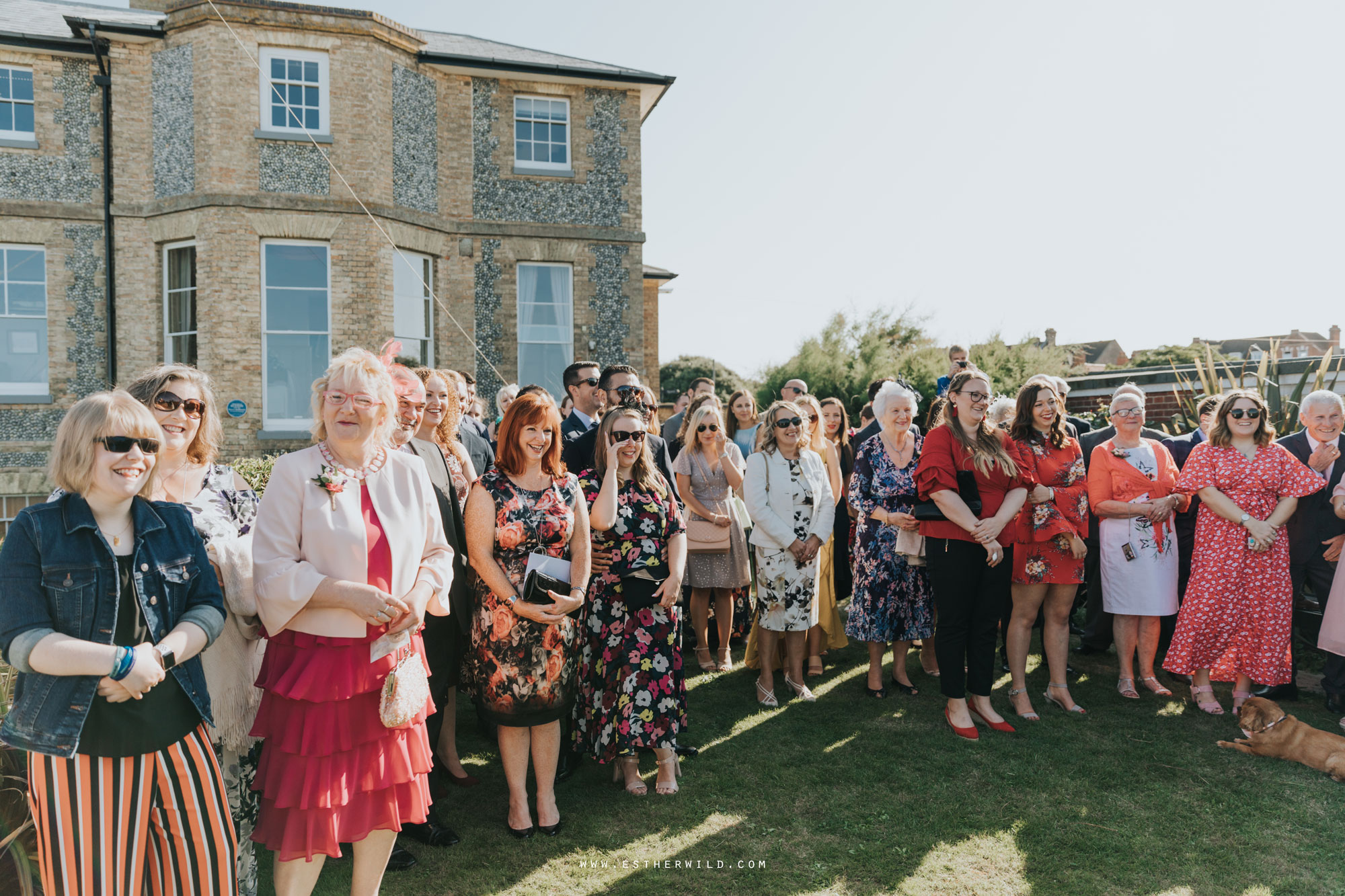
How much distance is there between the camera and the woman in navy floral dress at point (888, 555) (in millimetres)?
5734

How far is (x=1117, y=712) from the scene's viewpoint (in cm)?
561

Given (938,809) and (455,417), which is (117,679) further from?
(938,809)

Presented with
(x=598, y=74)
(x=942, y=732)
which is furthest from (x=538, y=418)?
(x=598, y=74)

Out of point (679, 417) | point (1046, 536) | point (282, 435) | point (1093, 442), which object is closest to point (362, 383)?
point (1046, 536)

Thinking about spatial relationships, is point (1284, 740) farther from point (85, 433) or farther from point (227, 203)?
point (227, 203)

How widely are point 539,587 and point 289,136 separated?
11.8 metres

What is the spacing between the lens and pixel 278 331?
1277 centimetres

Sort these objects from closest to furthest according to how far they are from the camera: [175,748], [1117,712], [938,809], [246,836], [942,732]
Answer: [175,748] < [246,836] < [938,809] < [942,732] < [1117,712]

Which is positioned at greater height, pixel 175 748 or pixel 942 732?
pixel 175 748

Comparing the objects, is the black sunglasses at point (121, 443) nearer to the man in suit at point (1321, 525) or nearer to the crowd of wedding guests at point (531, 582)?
the crowd of wedding guests at point (531, 582)

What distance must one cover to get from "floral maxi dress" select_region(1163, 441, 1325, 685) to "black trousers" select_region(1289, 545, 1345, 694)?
1.25ft

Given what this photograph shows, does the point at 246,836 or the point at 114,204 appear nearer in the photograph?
the point at 246,836

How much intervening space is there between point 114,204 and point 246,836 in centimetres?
1341

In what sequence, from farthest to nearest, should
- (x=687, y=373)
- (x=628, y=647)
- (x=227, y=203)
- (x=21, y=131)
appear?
1. (x=687, y=373)
2. (x=21, y=131)
3. (x=227, y=203)
4. (x=628, y=647)
